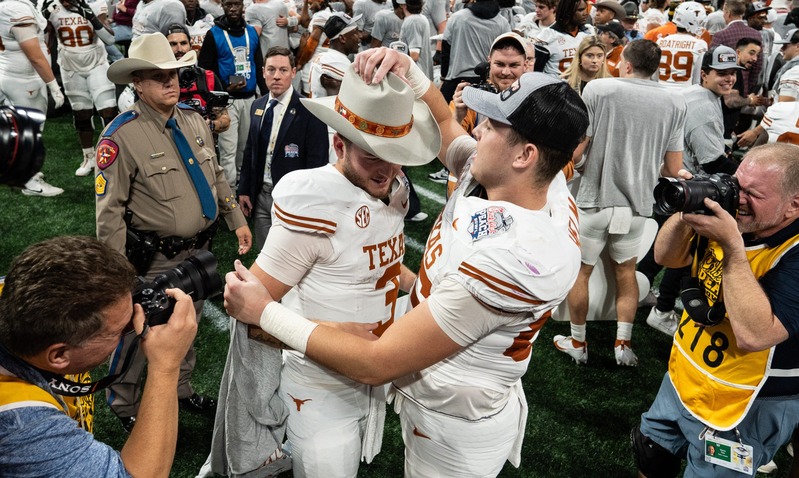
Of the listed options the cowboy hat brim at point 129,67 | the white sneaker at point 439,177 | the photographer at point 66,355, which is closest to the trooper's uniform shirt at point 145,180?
the cowboy hat brim at point 129,67

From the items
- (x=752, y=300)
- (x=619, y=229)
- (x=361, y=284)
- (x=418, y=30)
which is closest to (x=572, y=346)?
(x=619, y=229)

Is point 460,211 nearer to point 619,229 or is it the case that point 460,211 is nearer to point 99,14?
point 619,229

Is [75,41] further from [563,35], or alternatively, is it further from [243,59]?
[563,35]

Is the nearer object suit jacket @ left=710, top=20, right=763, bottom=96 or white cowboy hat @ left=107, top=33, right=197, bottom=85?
white cowboy hat @ left=107, top=33, right=197, bottom=85

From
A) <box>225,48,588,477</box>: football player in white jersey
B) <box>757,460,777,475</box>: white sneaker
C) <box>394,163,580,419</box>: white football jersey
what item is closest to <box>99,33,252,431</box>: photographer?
<box>225,48,588,477</box>: football player in white jersey

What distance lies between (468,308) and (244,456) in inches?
48.1

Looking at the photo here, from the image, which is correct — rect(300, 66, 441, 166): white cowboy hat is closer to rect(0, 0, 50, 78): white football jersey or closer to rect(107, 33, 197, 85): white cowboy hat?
rect(107, 33, 197, 85): white cowboy hat

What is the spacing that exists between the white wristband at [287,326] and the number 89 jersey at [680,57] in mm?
6318

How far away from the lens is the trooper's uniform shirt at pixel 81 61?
772cm

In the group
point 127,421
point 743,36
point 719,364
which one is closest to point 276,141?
point 127,421

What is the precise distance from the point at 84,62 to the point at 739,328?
8148mm

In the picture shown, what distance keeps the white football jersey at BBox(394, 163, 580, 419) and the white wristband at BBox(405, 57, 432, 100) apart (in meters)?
0.50

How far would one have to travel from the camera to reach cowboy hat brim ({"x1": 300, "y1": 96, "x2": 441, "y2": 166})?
226cm

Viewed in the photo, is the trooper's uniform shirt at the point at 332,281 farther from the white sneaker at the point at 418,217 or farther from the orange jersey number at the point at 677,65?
the orange jersey number at the point at 677,65
